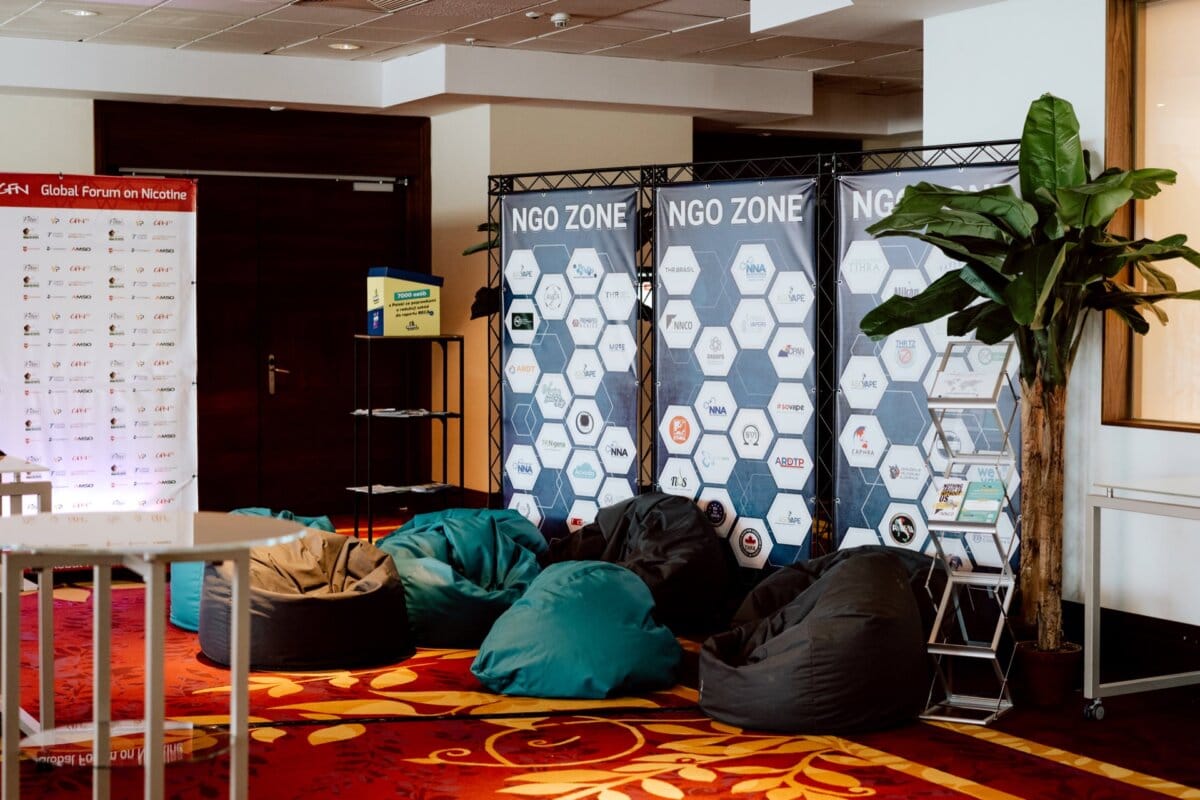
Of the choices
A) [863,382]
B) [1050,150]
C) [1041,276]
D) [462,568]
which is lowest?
[462,568]

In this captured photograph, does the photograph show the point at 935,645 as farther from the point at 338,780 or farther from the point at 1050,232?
the point at 338,780

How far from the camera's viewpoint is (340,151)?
1022cm

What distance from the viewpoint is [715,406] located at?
23.0 feet

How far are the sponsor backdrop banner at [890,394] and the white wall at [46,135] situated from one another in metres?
5.34

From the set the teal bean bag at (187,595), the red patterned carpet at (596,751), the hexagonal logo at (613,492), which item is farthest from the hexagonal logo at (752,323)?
the teal bean bag at (187,595)

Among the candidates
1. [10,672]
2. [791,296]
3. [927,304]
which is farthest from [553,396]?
[10,672]

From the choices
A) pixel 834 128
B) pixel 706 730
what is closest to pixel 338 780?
pixel 706 730

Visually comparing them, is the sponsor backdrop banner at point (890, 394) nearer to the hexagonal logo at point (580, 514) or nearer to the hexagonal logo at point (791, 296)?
the hexagonal logo at point (791, 296)

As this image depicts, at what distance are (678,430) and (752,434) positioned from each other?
467mm

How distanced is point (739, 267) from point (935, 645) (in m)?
2.29

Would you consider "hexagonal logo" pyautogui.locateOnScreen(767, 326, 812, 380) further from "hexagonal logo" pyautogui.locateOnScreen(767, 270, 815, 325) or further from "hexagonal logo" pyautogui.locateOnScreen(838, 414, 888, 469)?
"hexagonal logo" pyautogui.locateOnScreen(838, 414, 888, 469)

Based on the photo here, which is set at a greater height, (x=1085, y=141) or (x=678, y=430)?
(x=1085, y=141)

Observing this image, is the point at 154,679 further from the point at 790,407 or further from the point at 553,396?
the point at 553,396

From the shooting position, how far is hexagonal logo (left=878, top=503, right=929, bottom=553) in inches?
249
